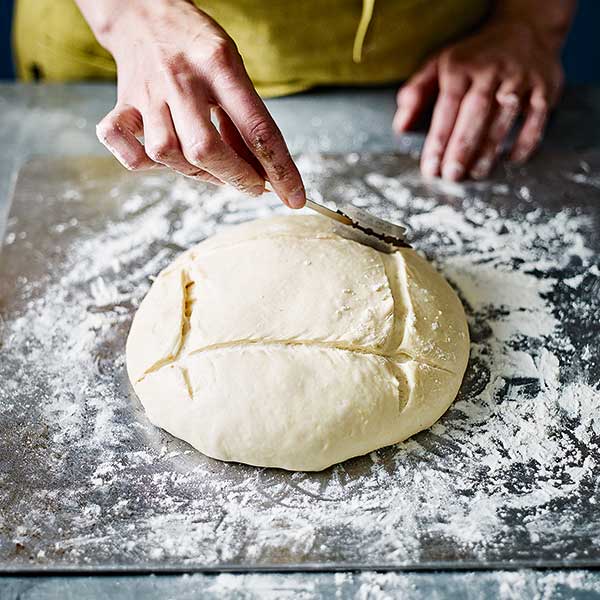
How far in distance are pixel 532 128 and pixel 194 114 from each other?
3.59 ft

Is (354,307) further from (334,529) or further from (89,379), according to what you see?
(89,379)

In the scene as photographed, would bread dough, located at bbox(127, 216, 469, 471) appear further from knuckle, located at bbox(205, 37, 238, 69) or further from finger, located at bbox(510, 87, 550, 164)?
finger, located at bbox(510, 87, 550, 164)

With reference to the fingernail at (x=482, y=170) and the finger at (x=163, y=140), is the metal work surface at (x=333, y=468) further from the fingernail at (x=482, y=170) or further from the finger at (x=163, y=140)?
the finger at (x=163, y=140)

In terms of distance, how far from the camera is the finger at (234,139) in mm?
1458

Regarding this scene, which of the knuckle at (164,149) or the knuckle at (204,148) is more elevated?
the knuckle at (204,148)

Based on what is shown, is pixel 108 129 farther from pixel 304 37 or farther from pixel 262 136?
pixel 304 37

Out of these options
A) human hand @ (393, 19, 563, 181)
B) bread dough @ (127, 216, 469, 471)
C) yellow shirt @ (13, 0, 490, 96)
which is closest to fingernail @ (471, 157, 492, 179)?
human hand @ (393, 19, 563, 181)

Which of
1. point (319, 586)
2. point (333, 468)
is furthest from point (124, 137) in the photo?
point (319, 586)

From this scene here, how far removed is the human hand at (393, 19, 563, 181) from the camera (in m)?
2.07

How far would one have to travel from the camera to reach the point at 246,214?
1.99 metres

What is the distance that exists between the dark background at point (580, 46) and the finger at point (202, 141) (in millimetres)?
2058

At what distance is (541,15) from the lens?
7.44ft

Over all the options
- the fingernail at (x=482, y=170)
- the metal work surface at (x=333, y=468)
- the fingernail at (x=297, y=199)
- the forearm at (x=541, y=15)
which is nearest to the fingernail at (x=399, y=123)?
the metal work surface at (x=333, y=468)

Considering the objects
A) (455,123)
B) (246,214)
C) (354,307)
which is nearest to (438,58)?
Answer: (455,123)
